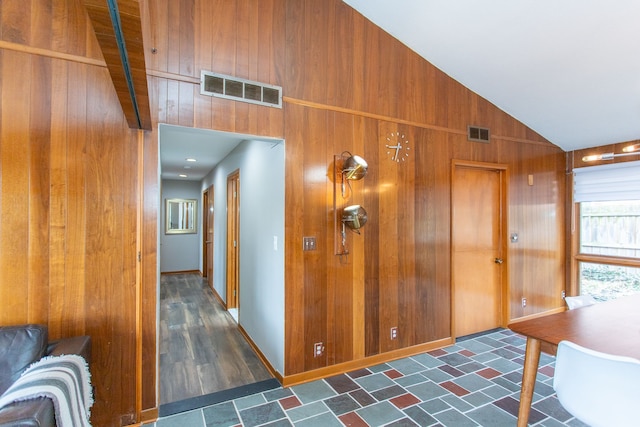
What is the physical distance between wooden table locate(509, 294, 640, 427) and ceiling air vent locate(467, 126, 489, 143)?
2.20 meters

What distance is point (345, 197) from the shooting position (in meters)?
2.92

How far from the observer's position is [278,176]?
9.11ft

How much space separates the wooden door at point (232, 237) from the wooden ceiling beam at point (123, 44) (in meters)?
2.77

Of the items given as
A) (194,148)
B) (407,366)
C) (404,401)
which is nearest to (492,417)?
(404,401)

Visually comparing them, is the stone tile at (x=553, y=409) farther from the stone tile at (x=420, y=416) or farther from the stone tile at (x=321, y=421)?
the stone tile at (x=321, y=421)

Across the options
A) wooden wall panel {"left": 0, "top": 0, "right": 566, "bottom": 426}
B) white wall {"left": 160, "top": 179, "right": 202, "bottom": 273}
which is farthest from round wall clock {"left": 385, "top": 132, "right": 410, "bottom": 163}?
white wall {"left": 160, "top": 179, "right": 202, "bottom": 273}

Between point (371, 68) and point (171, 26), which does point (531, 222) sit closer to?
point (371, 68)

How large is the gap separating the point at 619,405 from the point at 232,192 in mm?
4512

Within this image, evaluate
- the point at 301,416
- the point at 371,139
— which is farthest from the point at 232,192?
the point at 301,416

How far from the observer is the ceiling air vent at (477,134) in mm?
3699

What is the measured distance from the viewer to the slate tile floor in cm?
217

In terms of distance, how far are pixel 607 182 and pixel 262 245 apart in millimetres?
4805

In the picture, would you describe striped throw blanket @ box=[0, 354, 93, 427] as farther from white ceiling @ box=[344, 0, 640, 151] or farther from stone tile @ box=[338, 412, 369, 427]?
white ceiling @ box=[344, 0, 640, 151]

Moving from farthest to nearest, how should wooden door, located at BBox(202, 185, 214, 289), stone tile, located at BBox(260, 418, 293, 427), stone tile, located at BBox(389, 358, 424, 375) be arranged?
wooden door, located at BBox(202, 185, 214, 289) → stone tile, located at BBox(389, 358, 424, 375) → stone tile, located at BBox(260, 418, 293, 427)
